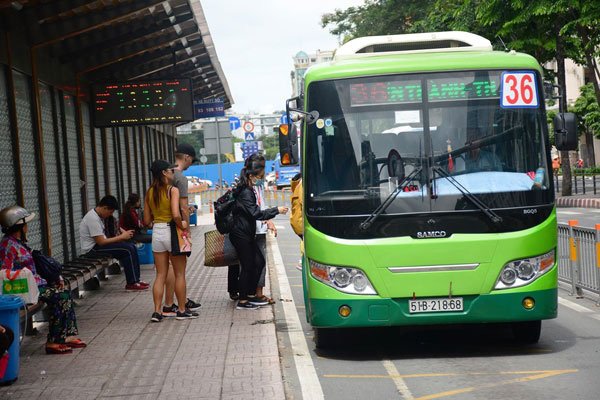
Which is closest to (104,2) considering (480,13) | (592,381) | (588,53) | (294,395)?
(294,395)

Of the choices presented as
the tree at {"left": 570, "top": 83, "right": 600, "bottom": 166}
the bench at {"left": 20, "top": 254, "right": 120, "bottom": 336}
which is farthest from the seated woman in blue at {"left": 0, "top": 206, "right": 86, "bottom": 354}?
the tree at {"left": 570, "top": 83, "right": 600, "bottom": 166}

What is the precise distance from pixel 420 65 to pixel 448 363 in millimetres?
2629

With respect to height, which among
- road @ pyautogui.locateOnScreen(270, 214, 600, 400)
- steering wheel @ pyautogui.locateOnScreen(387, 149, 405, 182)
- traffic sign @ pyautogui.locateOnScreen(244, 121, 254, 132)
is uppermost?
traffic sign @ pyautogui.locateOnScreen(244, 121, 254, 132)

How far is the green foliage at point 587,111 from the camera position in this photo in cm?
5526

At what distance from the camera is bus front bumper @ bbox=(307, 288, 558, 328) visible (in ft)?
28.0

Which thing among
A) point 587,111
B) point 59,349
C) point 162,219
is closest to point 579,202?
point 162,219

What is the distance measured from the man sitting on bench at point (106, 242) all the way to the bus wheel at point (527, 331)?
273 inches

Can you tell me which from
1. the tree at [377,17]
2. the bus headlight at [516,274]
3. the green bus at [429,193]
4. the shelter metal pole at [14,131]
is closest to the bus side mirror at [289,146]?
the green bus at [429,193]

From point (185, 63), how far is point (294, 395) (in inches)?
689

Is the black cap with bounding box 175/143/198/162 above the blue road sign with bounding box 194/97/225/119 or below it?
below

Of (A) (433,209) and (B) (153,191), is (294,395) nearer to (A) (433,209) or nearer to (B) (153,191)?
(A) (433,209)

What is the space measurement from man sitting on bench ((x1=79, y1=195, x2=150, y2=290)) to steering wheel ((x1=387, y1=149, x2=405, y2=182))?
6.68 meters

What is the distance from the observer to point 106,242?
15016 millimetres

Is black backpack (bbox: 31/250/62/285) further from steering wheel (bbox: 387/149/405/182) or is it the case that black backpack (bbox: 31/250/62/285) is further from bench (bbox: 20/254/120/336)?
steering wheel (bbox: 387/149/405/182)
